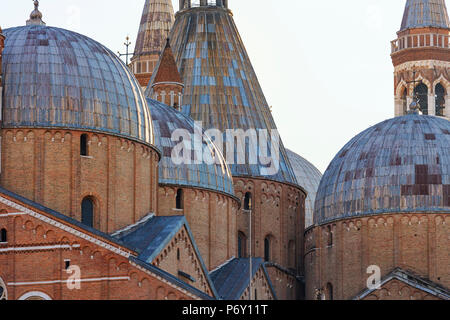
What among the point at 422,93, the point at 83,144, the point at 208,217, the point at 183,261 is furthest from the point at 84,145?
the point at 422,93

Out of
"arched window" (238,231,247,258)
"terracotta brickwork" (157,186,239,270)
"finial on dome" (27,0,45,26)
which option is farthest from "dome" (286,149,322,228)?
"finial on dome" (27,0,45,26)

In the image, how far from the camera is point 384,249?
81.4 metres

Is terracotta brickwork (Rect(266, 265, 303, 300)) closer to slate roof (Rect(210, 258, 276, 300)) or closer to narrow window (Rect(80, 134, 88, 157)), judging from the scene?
slate roof (Rect(210, 258, 276, 300))

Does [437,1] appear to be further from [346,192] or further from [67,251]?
[67,251]

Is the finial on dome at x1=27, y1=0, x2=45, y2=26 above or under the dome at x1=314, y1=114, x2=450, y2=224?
above

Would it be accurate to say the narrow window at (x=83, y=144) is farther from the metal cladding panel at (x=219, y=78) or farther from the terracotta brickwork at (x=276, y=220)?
the metal cladding panel at (x=219, y=78)

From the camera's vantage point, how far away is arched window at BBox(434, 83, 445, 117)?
109 meters

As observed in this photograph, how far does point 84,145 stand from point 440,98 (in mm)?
44070

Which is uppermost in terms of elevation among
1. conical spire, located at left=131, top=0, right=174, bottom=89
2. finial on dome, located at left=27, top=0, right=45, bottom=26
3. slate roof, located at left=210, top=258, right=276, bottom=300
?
conical spire, located at left=131, top=0, right=174, bottom=89

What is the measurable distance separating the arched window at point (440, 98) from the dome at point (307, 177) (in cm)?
1065

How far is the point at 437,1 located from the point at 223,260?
123 ft

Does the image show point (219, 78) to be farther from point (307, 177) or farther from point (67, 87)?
point (67, 87)

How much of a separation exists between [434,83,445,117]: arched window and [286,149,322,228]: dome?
10653 mm

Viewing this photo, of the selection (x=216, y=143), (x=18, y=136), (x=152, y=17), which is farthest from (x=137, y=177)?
(x=152, y=17)
